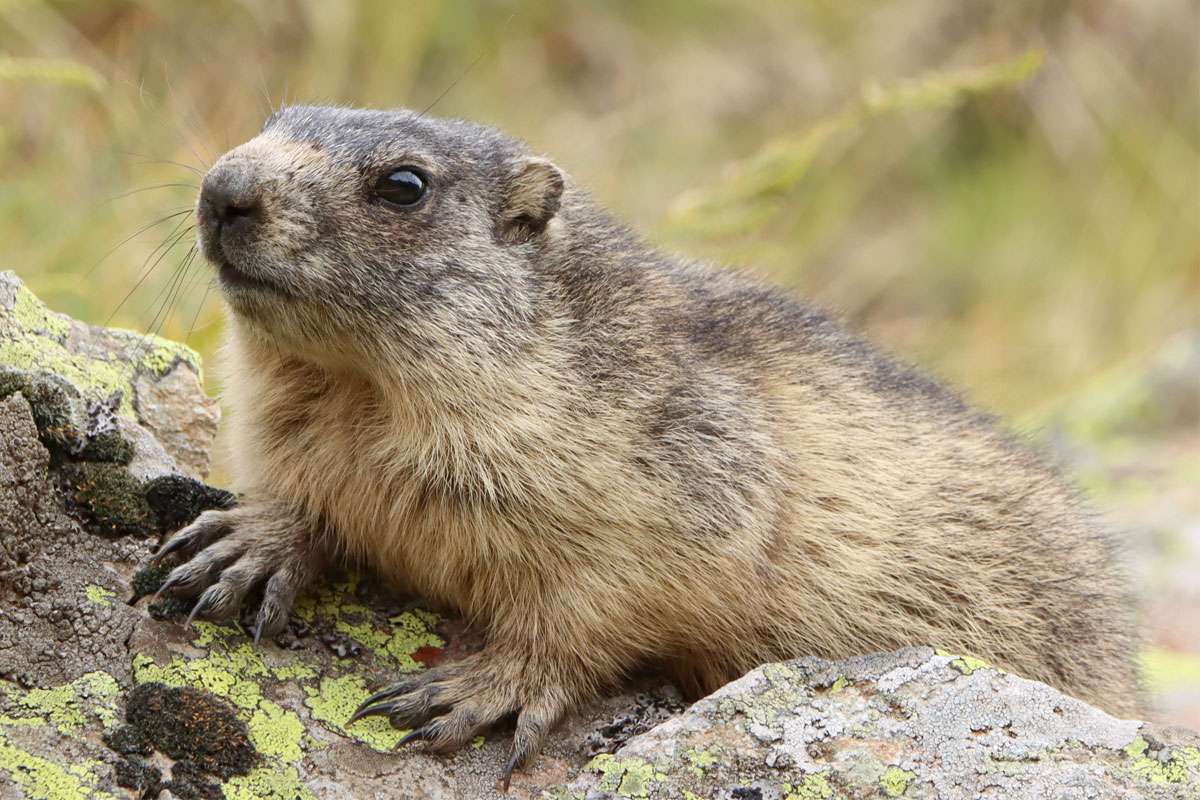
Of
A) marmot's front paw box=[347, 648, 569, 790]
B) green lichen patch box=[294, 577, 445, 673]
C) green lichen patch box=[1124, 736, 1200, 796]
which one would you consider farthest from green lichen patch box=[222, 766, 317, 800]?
green lichen patch box=[1124, 736, 1200, 796]

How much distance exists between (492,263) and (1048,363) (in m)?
9.53

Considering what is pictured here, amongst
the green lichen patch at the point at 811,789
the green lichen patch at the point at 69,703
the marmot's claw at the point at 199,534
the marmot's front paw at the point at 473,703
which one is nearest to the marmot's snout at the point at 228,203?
the marmot's claw at the point at 199,534

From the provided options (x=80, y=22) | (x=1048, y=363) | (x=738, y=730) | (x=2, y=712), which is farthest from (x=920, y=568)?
(x=1048, y=363)

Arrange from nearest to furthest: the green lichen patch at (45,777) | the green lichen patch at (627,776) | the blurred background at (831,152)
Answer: the green lichen patch at (45,777) → the green lichen patch at (627,776) → the blurred background at (831,152)

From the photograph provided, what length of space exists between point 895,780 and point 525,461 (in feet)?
4.99

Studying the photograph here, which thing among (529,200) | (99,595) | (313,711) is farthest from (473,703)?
(529,200)

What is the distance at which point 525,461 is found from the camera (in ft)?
14.9

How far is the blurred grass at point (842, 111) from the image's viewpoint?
10047 millimetres

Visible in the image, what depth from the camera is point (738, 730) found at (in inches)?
160

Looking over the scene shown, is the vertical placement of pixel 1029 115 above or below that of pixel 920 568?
above

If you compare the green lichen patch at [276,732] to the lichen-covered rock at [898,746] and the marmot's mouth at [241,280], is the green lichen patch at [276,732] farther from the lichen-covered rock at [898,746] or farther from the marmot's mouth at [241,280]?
the marmot's mouth at [241,280]

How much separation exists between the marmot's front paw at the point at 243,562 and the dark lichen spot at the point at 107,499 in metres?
0.14

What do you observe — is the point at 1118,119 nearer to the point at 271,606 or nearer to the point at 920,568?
the point at 920,568

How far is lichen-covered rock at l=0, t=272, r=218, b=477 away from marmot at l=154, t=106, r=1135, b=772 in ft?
0.75
